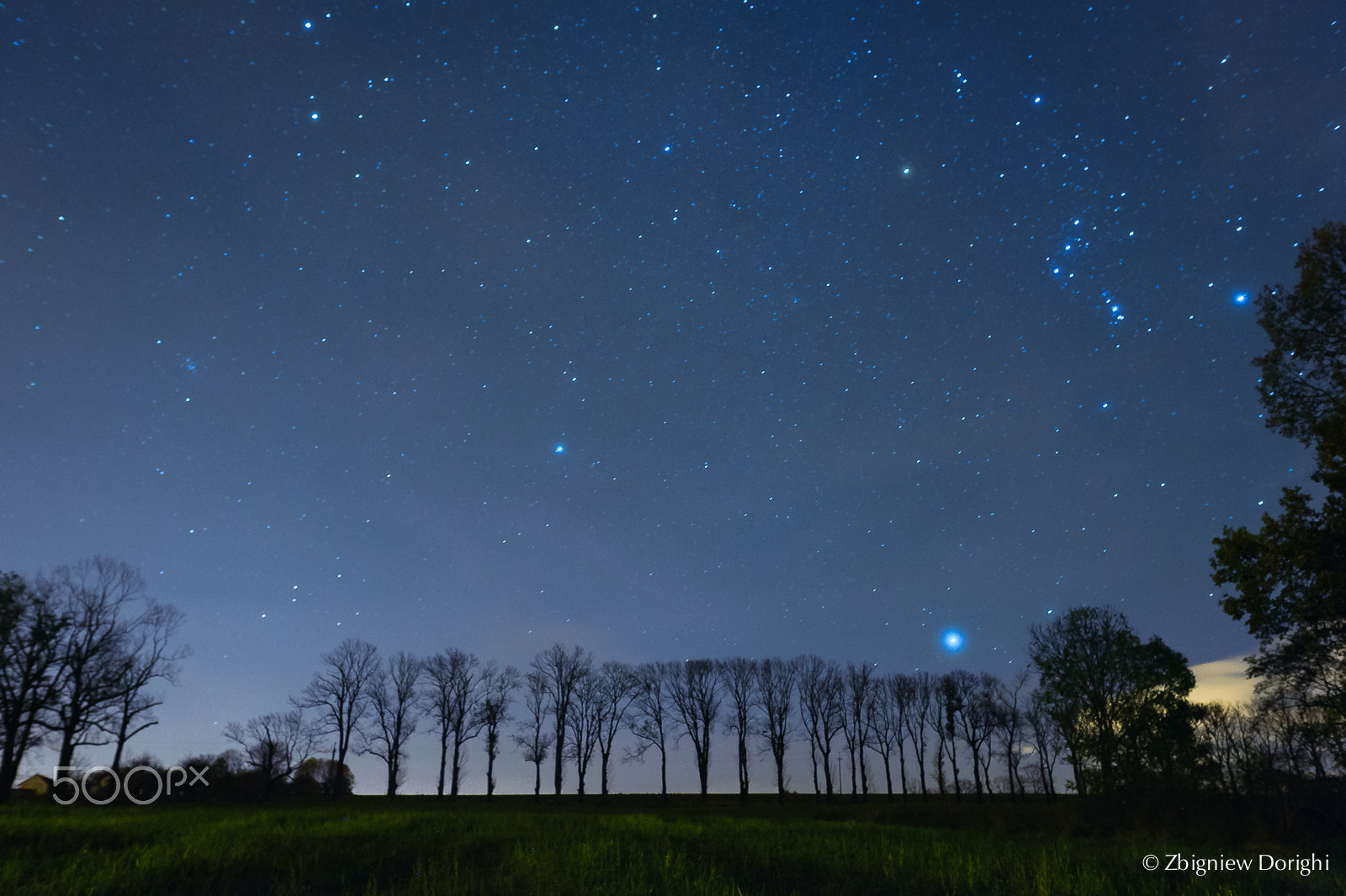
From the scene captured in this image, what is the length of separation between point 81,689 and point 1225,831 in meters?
60.6

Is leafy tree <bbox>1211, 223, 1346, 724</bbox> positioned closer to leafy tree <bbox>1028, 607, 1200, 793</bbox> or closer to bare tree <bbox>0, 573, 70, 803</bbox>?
leafy tree <bbox>1028, 607, 1200, 793</bbox>

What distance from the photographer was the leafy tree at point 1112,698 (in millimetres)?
37781

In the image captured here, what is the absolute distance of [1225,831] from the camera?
69.2 feet

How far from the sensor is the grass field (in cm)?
1136

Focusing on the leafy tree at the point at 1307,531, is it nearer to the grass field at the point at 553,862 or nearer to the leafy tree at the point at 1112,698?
the grass field at the point at 553,862

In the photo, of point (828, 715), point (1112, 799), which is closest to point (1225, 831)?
point (1112, 799)

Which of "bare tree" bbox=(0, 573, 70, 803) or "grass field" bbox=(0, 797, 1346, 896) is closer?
"grass field" bbox=(0, 797, 1346, 896)
